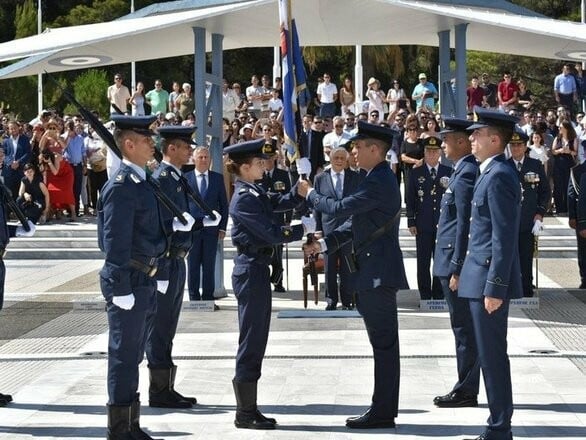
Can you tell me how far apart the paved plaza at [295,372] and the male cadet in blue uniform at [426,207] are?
374 mm

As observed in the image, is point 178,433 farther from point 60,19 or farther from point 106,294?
point 60,19

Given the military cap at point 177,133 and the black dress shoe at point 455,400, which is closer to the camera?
the black dress shoe at point 455,400

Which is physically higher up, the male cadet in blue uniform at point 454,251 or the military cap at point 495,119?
the military cap at point 495,119

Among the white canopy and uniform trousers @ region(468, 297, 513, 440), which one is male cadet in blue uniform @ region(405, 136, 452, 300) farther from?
uniform trousers @ region(468, 297, 513, 440)

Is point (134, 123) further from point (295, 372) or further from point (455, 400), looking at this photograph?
point (295, 372)

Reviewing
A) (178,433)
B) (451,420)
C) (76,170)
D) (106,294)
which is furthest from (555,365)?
(76,170)

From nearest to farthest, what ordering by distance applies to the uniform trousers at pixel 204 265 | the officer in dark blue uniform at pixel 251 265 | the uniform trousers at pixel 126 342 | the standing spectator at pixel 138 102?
the uniform trousers at pixel 126 342 < the officer in dark blue uniform at pixel 251 265 < the uniform trousers at pixel 204 265 < the standing spectator at pixel 138 102

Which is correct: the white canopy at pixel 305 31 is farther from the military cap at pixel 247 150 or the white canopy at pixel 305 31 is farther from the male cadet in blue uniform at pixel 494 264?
the male cadet in blue uniform at pixel 494 264

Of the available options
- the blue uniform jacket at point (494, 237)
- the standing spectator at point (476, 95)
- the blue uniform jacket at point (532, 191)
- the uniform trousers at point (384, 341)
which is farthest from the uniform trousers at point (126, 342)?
the standing spectator at point (476, 95)

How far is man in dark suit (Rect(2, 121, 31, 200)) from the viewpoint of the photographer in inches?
931

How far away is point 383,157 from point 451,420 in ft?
6.44

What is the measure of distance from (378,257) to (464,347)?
1235 mm

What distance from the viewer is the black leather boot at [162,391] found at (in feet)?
31.1

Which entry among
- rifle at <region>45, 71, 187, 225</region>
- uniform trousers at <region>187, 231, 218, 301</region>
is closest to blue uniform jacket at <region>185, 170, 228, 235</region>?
uniform trousers at <region>187, 231, 218, 301</region>
